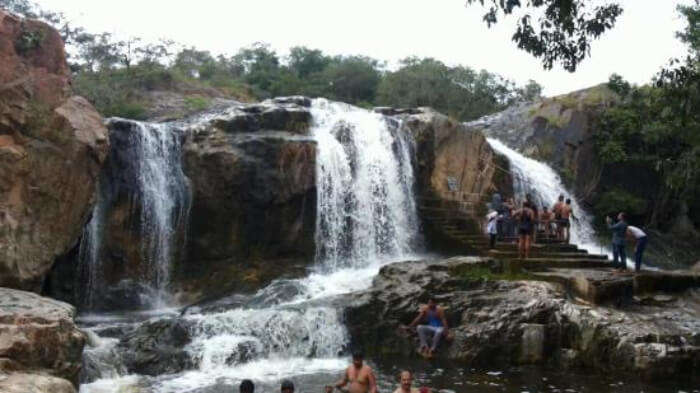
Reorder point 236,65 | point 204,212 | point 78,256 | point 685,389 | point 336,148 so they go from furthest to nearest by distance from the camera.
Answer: point 236,65, point 336,148, point 204,212, point 78,256, point 685,389

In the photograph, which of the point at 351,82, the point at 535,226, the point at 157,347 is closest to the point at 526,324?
the point at 535,226

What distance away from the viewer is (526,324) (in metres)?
12.4

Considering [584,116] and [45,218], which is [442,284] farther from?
[584,116]

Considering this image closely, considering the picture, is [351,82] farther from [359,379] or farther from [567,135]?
[359,379]

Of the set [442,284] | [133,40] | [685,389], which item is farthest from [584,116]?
[133,40]

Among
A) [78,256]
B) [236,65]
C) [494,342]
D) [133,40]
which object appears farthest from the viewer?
[236,65]

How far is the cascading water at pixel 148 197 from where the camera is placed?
16672 mm

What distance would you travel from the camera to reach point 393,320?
42.1 ft

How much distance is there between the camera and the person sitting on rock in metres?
12.2

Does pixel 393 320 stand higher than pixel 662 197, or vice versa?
pixel 662 197

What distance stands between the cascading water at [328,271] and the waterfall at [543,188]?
458 centimetres

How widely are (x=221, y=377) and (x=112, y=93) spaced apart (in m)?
18.7

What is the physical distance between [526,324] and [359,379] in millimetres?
4627

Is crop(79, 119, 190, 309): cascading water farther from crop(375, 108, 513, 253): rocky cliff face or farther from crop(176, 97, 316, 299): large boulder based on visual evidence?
crop(375, 108, 513, 253): rocky cliff face
